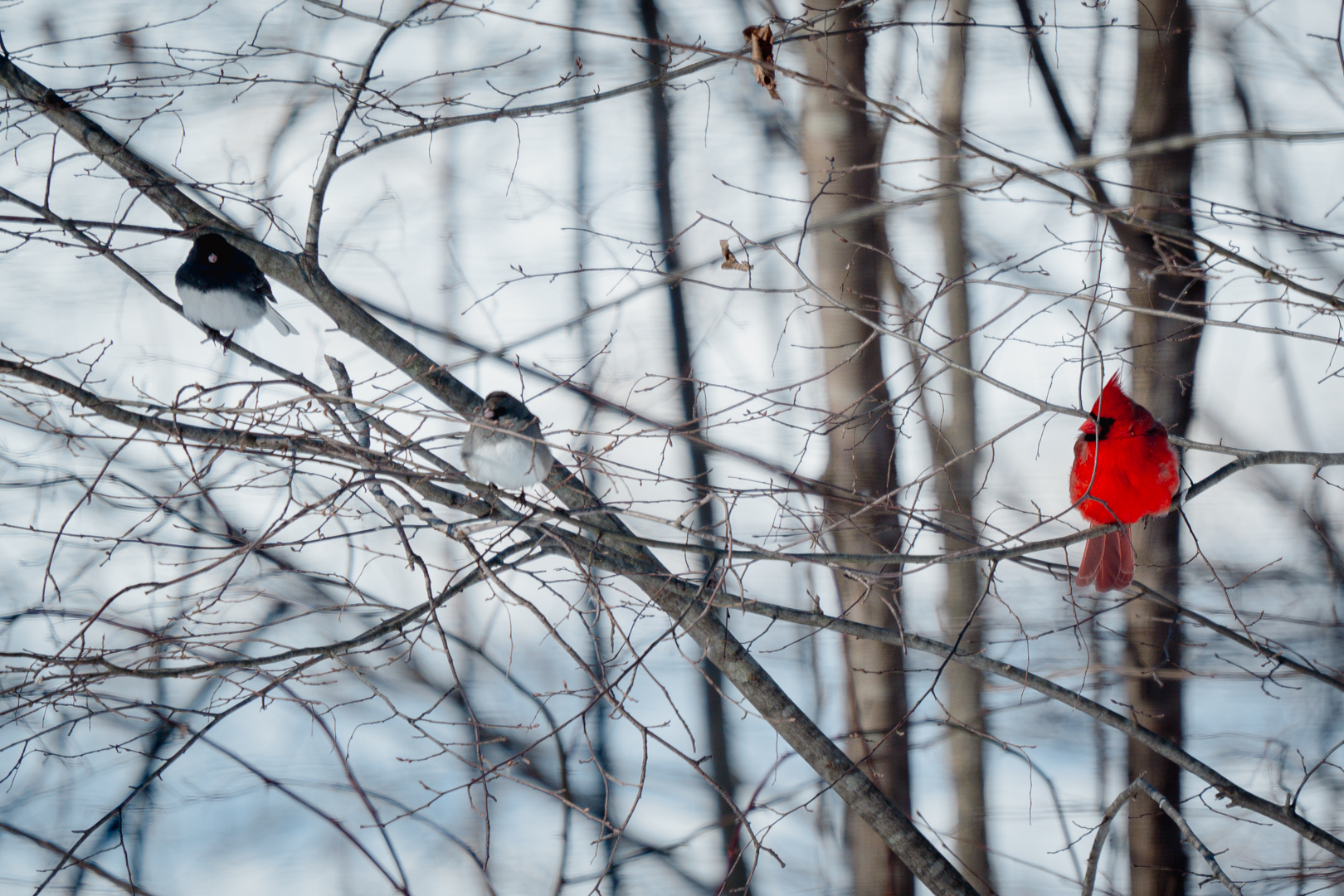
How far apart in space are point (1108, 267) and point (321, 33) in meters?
1.55

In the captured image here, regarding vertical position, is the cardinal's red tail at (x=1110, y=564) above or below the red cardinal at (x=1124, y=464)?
below

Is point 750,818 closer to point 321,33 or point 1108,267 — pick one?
point 1108,267

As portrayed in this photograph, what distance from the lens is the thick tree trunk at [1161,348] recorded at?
1.45 m

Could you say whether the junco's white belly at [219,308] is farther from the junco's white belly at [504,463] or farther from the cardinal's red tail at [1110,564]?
the cardinal's red tail at [1110,564]

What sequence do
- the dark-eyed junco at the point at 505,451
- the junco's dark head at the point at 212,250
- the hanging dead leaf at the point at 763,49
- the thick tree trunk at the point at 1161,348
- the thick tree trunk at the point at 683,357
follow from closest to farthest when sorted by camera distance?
the hanging dead leaf at the point at 763,49, the dark-eyed junco at the point at 505,451, the junco's dark head at the point at 212,250, the thick tree trunk at the point at 1161,348, the thick tree trunk at the point at 683,357

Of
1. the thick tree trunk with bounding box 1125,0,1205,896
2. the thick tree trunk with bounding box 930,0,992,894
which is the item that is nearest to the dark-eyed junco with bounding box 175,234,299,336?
the thick tree trunk with bounding box 930,0,992,894

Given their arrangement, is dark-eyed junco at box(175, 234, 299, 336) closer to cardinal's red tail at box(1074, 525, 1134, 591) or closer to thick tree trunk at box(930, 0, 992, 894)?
thick tree trunk at box(930, 0, 992, 894)

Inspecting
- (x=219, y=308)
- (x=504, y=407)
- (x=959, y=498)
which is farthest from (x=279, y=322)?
(x=959, y=498)

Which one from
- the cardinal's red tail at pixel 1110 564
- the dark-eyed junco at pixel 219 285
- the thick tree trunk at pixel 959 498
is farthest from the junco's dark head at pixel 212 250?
the cardinal's red tail at pixel 1110 564

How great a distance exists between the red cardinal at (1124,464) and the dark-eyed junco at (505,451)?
2.45 ft

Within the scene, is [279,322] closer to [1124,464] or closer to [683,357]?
[683,357]

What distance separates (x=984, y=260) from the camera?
1552mm

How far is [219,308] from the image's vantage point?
1329mm

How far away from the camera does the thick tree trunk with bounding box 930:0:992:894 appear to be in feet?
4.98
